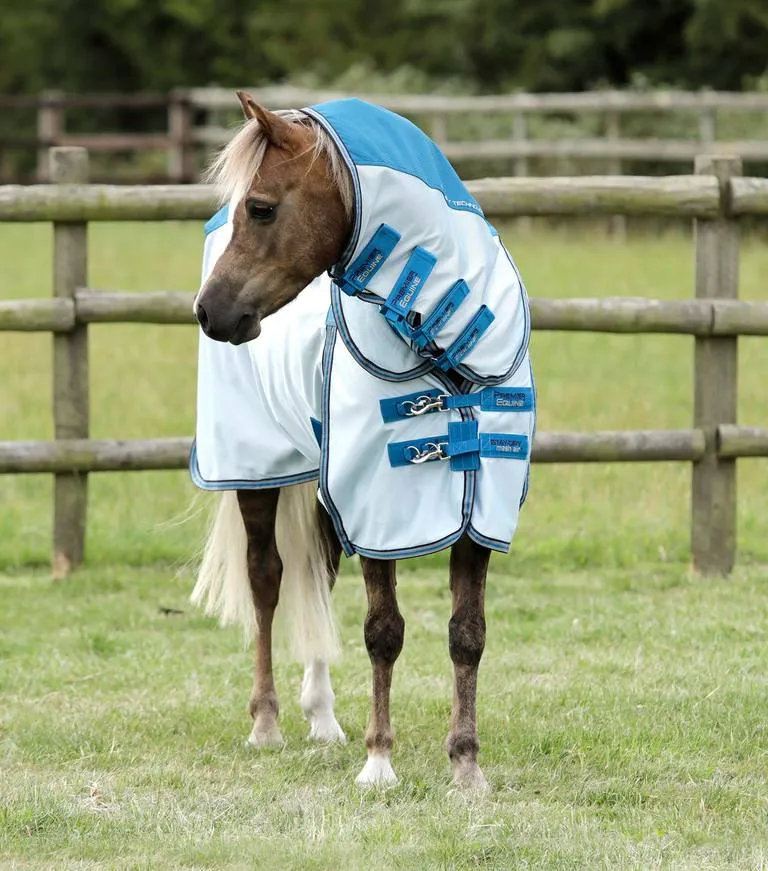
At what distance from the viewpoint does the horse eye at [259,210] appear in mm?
3381

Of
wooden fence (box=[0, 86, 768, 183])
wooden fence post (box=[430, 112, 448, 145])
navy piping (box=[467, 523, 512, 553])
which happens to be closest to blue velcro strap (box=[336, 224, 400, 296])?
navy piping (box=[467, 523, 512, 553])

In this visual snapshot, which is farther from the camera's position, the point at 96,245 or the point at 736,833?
the point at 96,245

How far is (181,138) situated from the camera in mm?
23328

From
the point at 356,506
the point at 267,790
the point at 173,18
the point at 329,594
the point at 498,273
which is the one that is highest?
the point at 173,18

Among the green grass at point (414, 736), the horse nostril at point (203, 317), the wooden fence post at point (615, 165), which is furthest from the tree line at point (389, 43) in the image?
the horse nostril at point (203, 317)

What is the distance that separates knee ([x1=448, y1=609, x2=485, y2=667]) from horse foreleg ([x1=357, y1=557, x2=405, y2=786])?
0.47 feet

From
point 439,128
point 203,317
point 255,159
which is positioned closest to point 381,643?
point 203,317

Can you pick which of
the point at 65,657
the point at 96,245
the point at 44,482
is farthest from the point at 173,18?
the point at 65,657

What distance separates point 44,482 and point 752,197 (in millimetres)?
3785

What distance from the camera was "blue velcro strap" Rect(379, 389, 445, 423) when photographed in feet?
11.9

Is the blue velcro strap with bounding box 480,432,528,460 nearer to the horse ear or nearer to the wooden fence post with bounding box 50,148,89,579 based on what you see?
the horse ear

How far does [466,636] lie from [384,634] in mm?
209

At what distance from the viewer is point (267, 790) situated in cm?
379

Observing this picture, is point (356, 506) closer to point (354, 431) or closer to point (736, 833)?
point (354, 431)
